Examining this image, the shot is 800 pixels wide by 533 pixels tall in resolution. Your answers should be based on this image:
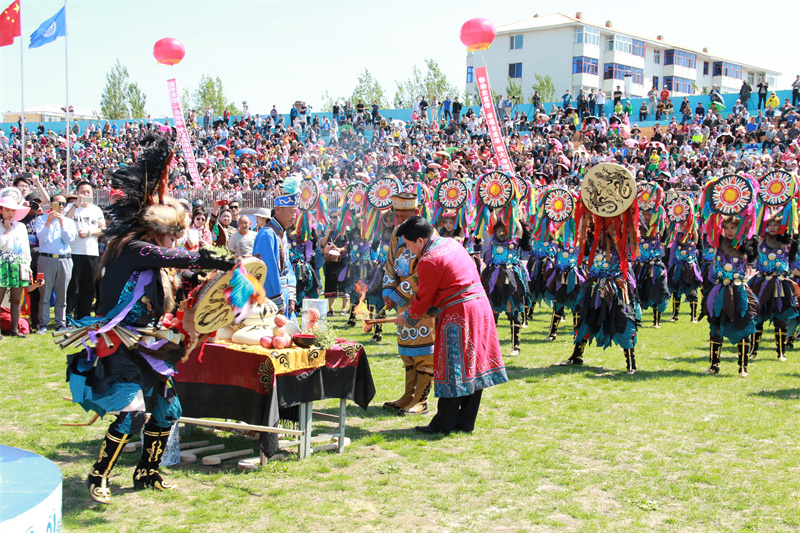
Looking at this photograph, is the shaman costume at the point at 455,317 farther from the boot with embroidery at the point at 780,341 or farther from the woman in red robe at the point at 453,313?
the boot with embroidery at the point at 780,341

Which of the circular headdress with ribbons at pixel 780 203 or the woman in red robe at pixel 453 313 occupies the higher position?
the circular headdress with ribbons at pixel 780 203

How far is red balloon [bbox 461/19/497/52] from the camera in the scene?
51.9 feet

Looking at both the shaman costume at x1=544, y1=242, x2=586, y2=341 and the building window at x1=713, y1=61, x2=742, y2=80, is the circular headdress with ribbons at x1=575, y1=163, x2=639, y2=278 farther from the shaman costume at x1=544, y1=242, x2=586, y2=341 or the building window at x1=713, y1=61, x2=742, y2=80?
the building window at x1=713, y1=61, x2=742, y2=80

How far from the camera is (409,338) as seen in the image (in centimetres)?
628

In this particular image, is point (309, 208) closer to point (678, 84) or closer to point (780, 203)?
point (780, 203)

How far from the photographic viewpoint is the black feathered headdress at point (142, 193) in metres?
4.11

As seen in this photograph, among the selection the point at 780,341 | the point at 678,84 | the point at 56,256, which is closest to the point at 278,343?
the point at 56,256

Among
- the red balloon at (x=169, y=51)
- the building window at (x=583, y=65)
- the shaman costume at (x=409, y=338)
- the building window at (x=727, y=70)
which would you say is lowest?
the shaman costume at (x=409, y=338)

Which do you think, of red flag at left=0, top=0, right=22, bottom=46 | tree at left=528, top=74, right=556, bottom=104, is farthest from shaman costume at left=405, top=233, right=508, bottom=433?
tree at left=528, top=74, right=556, bottom=104

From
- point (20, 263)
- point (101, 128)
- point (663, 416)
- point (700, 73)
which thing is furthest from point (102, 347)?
point (700, 73)

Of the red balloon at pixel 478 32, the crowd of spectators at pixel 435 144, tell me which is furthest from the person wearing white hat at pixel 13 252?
the red balloon at pixel 478 32

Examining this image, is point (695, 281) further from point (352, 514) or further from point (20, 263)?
point (20, 263)

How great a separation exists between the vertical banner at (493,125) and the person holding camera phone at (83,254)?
8624 millimetres

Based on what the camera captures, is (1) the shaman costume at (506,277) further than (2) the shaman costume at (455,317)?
Yes
